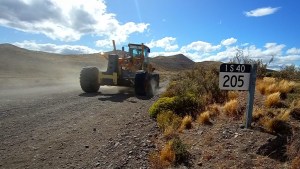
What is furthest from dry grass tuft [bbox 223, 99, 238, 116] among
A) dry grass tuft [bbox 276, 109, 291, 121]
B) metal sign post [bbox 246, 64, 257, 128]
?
dry grass tuft [bbox 276, 109, 291, 121]

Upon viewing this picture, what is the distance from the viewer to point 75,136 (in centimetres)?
873

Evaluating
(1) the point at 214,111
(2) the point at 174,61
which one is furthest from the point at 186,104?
(2) the point at 174,61

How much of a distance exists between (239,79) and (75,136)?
4240mm

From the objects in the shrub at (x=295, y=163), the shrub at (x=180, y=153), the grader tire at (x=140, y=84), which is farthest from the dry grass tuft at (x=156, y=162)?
the grader tire at (x=140, y=84)

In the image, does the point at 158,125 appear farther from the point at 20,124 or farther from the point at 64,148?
the point at 20,124

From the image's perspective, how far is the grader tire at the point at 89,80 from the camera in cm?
1806

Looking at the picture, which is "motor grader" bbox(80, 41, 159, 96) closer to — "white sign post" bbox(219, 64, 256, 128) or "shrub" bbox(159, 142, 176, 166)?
"white sign post" bbox(219, 64, 256, 128)

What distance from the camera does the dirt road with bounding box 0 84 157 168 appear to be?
7.05 metres

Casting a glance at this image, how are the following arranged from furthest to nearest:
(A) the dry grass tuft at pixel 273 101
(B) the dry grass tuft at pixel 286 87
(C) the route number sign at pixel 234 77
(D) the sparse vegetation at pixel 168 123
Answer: (B) the dry grass tuft at pixel 286 87 < (D) the sparse vegetation at pixel 168 123 < (A) the dry grass tuft at pixel 273 101 < (C) the route number sign at pixel 234 77

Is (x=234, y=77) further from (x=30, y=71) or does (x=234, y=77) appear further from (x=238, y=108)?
(x=30, y=71)

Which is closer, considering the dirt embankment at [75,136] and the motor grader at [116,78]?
the dirt embankment at [75,136]

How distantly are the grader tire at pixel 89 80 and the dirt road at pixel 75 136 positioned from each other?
4854 millimetres

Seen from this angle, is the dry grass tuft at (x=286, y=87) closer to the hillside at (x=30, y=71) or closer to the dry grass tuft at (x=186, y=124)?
the dry grass tuft at (x=186, y=124)

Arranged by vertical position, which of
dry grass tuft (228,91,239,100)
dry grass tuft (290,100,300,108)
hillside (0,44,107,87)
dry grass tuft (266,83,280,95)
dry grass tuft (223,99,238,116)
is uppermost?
dry grass tuft (266,83,280,95)
